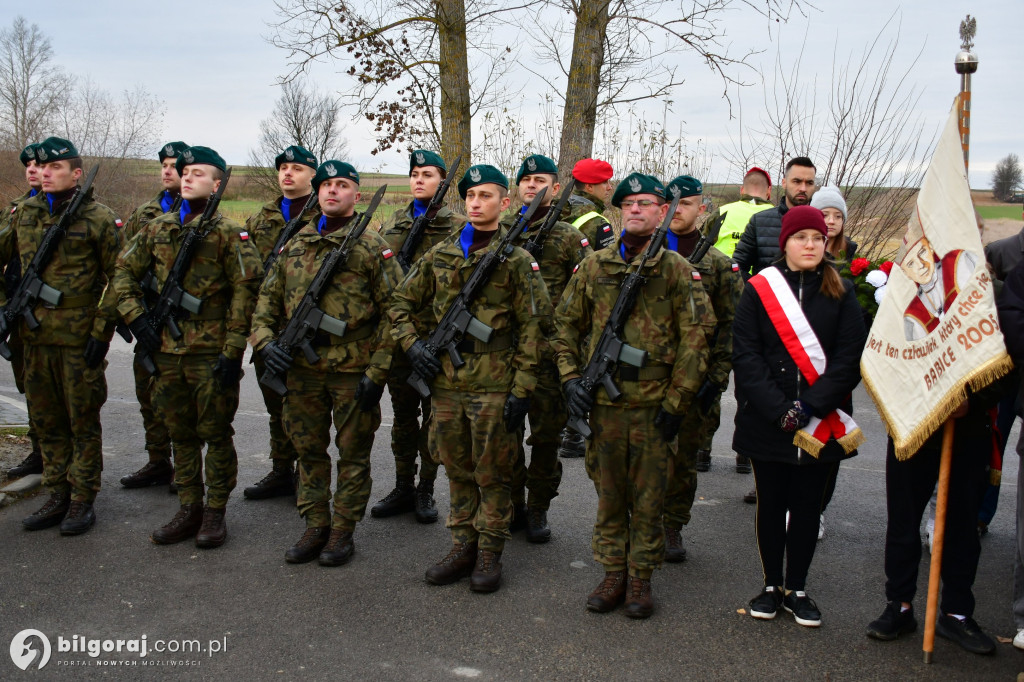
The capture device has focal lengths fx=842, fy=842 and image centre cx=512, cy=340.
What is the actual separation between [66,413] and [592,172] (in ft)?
13.8

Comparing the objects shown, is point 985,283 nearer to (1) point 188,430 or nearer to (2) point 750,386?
(2) point 750,386

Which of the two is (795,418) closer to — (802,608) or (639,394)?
(639,394)

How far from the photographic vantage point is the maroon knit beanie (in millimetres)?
4090

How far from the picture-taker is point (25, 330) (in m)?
5.54

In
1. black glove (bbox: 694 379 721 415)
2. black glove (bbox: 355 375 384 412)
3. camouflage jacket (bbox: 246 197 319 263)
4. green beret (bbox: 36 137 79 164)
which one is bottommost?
black glove (bbox: 355 375 384 412)

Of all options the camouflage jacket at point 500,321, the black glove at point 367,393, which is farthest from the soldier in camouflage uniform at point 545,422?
the black glove at point 367,393

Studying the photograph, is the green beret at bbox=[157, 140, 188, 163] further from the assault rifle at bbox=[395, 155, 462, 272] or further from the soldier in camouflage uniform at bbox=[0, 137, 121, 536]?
the assault rifle at bbox=[395, 155, 462, 272]

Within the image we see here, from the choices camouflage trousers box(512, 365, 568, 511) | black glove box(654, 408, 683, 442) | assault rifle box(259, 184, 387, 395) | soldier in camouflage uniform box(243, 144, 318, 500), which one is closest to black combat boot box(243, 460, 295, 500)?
soldier in camouflage uniform box(243, 144, 318, 500)

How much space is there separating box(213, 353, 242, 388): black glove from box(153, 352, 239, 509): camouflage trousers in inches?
3.8

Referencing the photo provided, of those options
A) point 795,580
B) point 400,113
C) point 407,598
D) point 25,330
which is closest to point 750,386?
point 795,580

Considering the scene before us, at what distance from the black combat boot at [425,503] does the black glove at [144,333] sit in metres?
1.94

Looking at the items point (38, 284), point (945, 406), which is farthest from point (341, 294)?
point (945, 406)

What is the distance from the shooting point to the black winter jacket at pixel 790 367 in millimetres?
4043

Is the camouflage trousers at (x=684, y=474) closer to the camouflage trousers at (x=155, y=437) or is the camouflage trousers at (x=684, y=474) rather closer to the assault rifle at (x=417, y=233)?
the assault rifle at (x=417, y=233)
